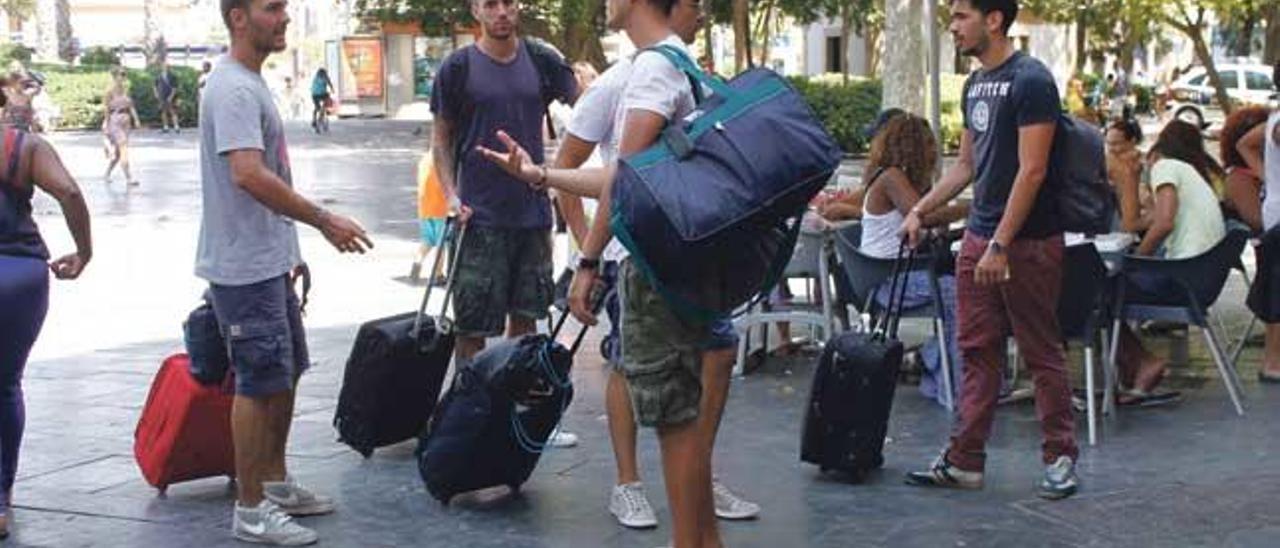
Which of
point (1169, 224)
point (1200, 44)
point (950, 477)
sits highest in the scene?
point (1200, 44)

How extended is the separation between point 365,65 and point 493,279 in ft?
159

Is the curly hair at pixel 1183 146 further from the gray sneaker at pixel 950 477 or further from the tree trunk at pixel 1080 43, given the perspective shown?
the tree trunk at pixel 1080 43

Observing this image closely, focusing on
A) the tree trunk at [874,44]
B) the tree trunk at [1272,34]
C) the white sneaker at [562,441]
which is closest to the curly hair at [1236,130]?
the white sneaker at [562,441]

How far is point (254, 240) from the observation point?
17.7ft

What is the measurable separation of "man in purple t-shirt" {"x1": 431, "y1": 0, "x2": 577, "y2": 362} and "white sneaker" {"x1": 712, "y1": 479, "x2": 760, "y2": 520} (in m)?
1.15

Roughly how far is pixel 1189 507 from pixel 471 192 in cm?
279

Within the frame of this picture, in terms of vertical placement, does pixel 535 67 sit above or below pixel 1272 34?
above

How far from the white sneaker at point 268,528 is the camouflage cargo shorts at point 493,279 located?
1.21 m

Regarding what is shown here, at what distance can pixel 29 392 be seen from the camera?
28.1ft

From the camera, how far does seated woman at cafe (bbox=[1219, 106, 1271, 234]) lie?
932cm

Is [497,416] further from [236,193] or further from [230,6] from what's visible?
[230,6]

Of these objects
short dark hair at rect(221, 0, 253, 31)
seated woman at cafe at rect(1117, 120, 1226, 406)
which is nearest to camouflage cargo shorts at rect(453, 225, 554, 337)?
short dark hair at rect(221, 0, 253, 31)

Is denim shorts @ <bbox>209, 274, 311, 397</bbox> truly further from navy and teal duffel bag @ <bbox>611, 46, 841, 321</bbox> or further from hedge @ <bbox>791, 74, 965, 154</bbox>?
hedge @ <bbox>791, 74, 965, 154</bbox>

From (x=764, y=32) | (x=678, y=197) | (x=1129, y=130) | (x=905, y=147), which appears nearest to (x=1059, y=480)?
(x=905, y=147)
